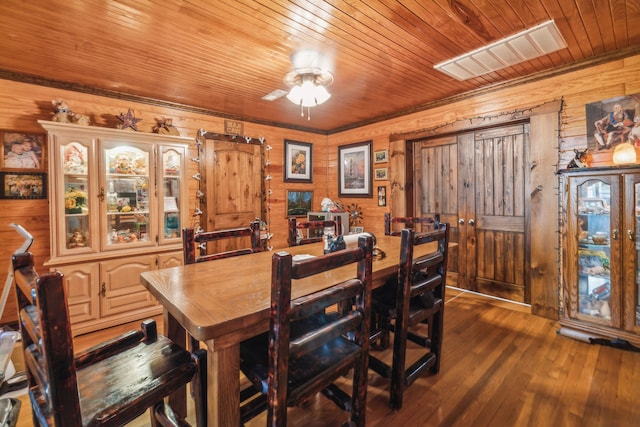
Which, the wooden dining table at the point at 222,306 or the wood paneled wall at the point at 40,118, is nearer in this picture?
the wooden dining table at the point at 222,306

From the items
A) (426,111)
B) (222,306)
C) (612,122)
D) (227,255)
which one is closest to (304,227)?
(227,255)

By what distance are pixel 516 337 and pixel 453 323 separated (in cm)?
51

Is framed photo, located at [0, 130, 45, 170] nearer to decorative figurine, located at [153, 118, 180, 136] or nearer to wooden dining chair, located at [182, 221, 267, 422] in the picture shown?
decorative figurine, located at [153, 118, 180, 136]

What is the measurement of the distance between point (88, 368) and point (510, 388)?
7.60ft

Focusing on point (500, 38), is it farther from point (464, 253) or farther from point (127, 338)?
point (127, 338)

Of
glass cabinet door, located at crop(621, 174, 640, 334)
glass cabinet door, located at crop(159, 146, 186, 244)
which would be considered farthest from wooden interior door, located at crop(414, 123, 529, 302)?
glass cabinet door, located at crop(159, 146, 186, 244)

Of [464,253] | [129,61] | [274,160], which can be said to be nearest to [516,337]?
[464,253]

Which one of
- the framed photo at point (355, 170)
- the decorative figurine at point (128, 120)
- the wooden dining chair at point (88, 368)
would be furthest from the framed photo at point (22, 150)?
the framed photo at point (355, 170)

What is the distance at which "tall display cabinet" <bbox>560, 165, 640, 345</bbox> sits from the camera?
7.48 feet

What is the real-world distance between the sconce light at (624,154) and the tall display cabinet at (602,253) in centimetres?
14

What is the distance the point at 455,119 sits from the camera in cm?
351

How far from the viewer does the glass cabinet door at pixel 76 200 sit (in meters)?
2.68

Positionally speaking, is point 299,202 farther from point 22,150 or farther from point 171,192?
point 22,150

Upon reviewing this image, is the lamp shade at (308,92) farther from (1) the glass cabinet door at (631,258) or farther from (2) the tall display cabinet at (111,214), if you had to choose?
(1) the glass cabinet door at (631,258)
